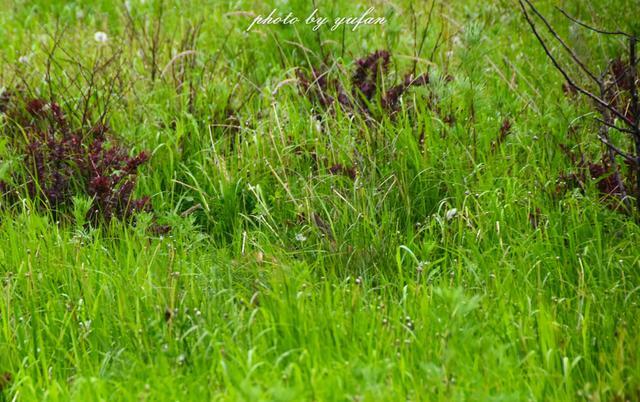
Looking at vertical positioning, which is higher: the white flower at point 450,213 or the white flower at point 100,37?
the white flower at point 100,37

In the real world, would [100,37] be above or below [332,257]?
above

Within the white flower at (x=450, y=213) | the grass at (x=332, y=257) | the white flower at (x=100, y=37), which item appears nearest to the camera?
the grass at (x=332, y=257)

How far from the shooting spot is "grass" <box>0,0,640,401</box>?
274cm

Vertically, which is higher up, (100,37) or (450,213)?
(100,37)

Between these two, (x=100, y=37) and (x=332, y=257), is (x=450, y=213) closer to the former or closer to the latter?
(x=332, y=257)

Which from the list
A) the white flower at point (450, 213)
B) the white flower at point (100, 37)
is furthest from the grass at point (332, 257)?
the white flower at point (100, 37)

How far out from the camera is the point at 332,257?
3.65 m

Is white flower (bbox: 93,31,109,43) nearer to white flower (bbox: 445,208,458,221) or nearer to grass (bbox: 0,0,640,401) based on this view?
grass (bbox: 0,0,640,401)

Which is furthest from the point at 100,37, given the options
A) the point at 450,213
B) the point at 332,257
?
the point at 450,213

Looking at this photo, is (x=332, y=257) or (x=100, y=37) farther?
(x=100, y=37)

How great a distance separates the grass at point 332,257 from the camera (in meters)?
2.74

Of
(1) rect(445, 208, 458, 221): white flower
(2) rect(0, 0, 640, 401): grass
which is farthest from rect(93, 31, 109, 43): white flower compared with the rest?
(1) rect(445, 208, 458, 221): white flower

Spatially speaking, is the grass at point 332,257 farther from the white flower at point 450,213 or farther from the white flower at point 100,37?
the white flower at point 100,37

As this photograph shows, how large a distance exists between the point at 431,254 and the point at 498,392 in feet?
3.93
